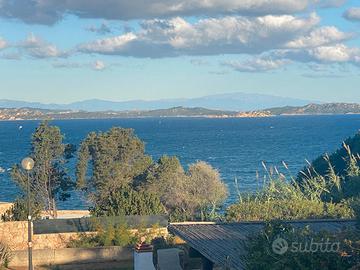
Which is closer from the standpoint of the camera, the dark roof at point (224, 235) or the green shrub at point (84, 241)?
the dark roof at point (224, 235)

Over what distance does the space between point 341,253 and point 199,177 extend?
89.7 feet

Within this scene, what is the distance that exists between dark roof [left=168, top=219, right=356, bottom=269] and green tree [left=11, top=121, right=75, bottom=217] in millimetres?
20230

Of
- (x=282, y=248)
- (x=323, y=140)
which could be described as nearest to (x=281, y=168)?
(x=323, y=140)

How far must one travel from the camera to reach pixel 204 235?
1612 cm

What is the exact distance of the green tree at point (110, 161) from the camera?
117 ft

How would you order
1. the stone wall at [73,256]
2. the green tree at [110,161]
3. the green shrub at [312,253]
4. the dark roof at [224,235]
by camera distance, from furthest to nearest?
the green tree at [110,161] → the stone wall at [73,256] → the dark roof at [224,235] → the green shrub at [312,253]

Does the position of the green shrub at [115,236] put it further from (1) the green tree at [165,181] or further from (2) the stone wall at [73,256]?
(1) the green tree at [165,181]

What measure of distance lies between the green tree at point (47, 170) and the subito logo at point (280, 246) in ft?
88.9

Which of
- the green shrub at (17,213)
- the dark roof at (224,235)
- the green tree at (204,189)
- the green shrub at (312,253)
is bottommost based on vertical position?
the green tree at (204,189)

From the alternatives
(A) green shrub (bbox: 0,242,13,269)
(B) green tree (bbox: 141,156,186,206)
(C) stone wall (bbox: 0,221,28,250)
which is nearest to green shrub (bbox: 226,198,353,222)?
(C) stone wall (bbox: 0,221,28,250)

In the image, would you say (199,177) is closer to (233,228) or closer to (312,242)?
(233,228)

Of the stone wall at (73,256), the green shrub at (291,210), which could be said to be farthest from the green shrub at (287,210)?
the stone wall at (73,256)

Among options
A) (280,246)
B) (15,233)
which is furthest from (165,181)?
(280,246)

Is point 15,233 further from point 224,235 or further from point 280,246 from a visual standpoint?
point 280,246
